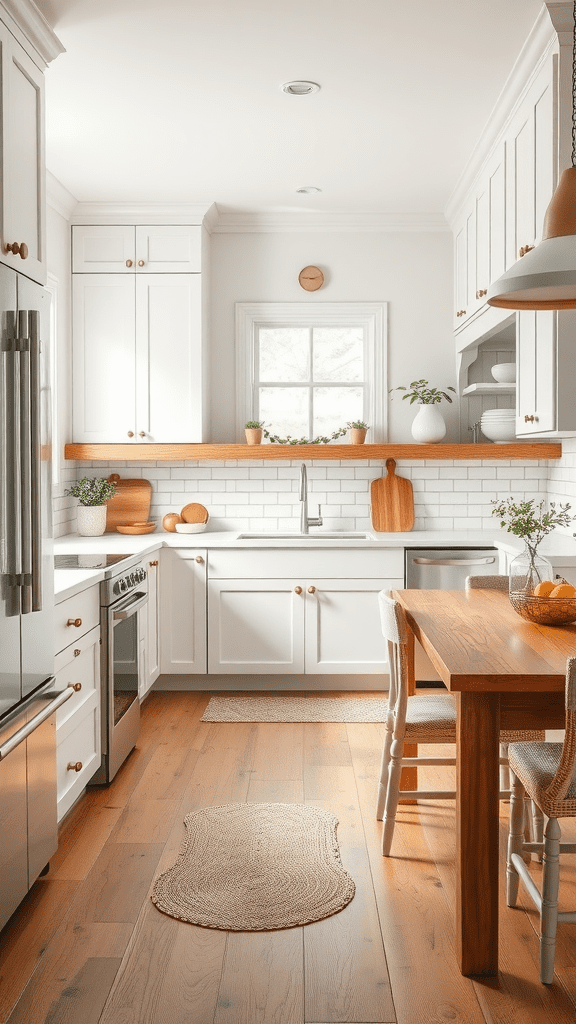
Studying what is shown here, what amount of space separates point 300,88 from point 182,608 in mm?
2746

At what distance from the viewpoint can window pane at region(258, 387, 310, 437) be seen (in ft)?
18.9

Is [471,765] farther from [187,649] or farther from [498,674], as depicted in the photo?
[187,649]

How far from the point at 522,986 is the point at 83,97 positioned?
3.61 meters

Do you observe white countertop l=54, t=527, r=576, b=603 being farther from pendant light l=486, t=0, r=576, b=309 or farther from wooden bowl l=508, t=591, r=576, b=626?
pendant light l=486, t=0, r=576, b=309

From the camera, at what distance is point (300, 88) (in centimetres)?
367

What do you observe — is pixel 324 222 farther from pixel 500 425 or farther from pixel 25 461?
pixel 25 461

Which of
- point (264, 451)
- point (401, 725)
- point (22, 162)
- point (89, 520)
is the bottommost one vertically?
point (401, 725)

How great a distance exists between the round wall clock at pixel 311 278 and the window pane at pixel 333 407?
64 centimetres

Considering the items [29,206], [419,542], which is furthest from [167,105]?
[419,542]

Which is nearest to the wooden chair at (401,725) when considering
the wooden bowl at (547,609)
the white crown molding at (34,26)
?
the wooden bowl at (547,609)

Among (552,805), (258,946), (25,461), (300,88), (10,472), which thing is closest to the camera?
(552,805)

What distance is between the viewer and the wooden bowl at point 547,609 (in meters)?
2.81

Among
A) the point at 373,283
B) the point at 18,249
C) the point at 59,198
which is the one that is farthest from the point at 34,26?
the point at 373,283

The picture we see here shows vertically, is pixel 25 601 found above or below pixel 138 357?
below
